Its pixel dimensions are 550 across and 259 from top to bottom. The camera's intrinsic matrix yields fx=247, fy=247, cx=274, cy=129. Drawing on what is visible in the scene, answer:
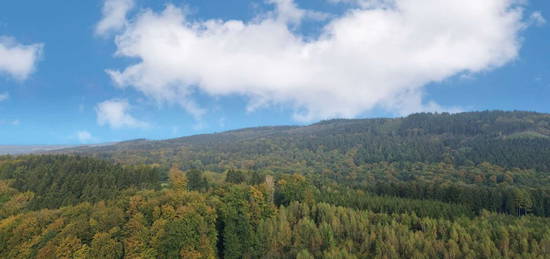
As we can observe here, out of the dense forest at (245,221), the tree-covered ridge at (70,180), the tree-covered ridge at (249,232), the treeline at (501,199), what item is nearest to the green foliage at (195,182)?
the dense forest at (245,221)

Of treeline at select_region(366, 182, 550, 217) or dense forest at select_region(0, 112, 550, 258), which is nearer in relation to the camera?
dense forest at select_region(0, 112, 550, 258)

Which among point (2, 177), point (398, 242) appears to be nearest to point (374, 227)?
point (398, 242)

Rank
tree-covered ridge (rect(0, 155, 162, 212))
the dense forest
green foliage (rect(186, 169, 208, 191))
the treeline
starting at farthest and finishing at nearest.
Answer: green foliage (rect(186, 169, 208, 191)) → the treeline → tree-covered ridge (rect(0, 155, 162, 212)) → the dense forest

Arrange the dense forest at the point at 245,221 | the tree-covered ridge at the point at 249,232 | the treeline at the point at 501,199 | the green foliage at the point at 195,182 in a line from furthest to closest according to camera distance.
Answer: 1. the green foliage at the point at 195,182
2. the treeline at the point at 501,199
3. the dense forest at the point at 245,221
4. the tree-covered ridge at the point at 249,232

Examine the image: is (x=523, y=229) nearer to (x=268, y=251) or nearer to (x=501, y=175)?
(x=268, y=251)

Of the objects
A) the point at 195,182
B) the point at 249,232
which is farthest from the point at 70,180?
the point at 249,232

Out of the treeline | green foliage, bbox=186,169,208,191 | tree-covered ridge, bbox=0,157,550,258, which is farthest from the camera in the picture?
green foliage, bbox=186,169,208,191

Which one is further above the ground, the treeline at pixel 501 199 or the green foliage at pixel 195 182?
the green foliage at pixel 195 182

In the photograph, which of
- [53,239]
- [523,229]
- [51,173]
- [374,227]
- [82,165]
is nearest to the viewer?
[53,239]

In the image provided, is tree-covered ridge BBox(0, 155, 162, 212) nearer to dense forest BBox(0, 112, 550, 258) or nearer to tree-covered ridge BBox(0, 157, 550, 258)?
dense forest BBox(0, 112, 550, 258)

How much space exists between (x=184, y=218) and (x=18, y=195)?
81359 millimetres

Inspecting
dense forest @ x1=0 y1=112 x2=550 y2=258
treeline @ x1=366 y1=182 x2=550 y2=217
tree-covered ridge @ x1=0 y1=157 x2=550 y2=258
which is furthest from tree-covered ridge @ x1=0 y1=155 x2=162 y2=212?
treeline @ x1=366 y1=182 x2=550 y2=217

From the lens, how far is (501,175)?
520 feet

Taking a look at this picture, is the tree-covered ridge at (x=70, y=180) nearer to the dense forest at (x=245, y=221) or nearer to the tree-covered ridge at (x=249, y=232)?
the dense forest at (x=245, y=221)
